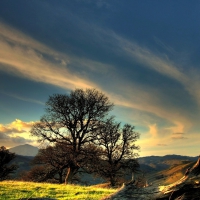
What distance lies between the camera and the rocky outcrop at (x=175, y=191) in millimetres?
4340

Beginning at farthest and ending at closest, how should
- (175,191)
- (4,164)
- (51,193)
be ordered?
(4,164) → (51,193) → (175,191)

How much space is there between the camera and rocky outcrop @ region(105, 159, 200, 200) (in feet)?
14.2

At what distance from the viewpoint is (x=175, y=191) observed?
446cm

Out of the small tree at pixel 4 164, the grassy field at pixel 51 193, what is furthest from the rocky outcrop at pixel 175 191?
the small tree at pixel 4 164

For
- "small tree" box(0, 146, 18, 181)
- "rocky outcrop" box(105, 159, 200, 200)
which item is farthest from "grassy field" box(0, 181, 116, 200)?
"small tree" box(0, 146, 18, 181)

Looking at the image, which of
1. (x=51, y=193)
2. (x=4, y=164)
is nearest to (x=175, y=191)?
(x=51, y=193)

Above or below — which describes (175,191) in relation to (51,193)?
above

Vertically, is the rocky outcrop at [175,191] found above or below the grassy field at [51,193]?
above

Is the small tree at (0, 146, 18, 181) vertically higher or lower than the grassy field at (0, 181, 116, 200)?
higher

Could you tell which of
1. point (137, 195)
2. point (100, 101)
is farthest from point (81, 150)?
point (137, 195)

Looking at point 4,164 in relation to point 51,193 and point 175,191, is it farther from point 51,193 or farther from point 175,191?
point 175,191

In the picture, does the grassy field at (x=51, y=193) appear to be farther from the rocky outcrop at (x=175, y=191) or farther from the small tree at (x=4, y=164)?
the small tree at (x=4, y=164)

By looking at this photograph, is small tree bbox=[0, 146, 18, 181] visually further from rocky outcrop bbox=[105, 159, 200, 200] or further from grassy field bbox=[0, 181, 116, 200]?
rocky outcrop bbox=[105, 159, 200, 200]

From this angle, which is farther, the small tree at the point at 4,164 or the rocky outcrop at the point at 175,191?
the small tree at the point at 4,164
